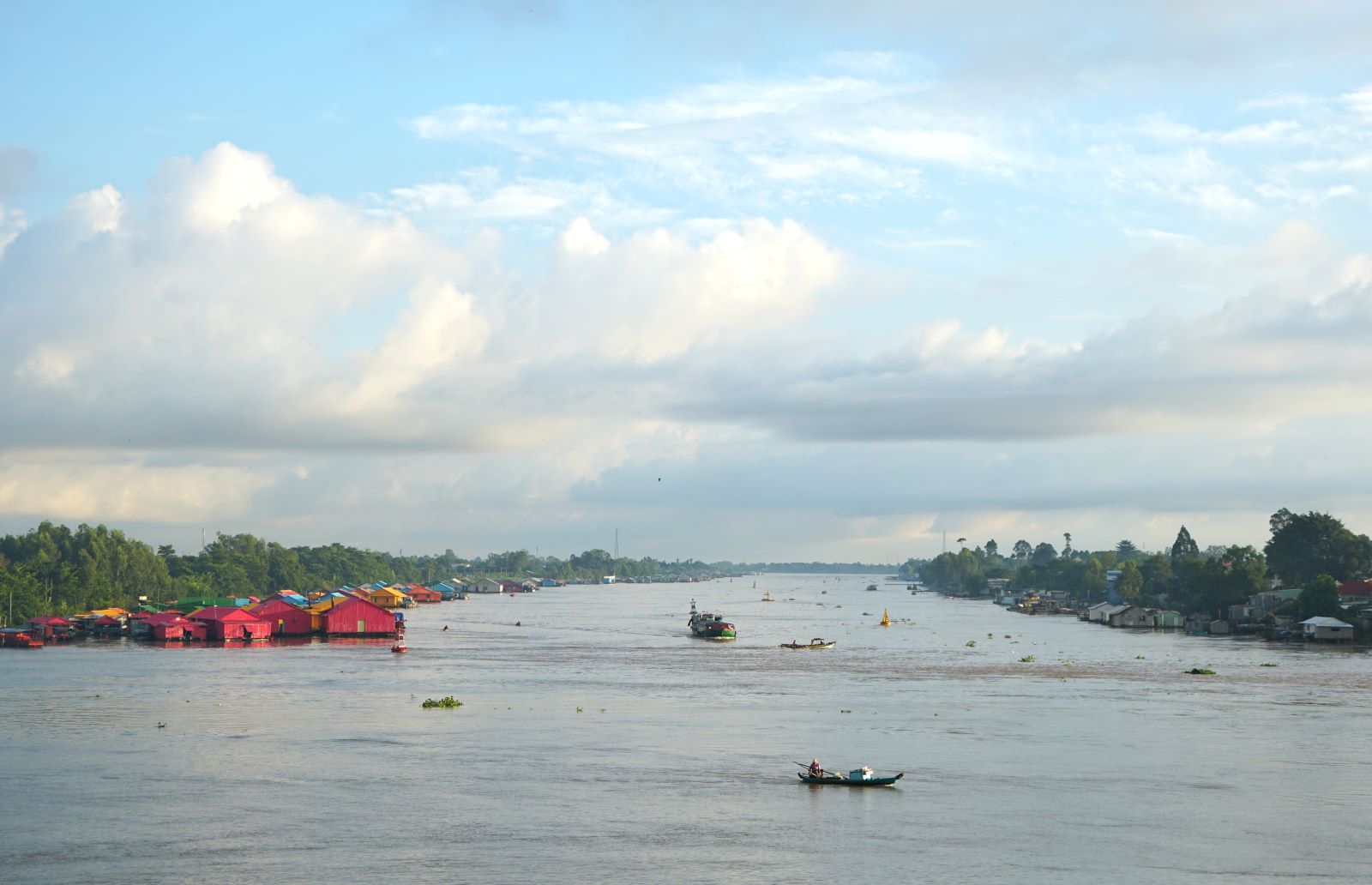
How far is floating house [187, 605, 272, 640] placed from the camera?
11638 cm

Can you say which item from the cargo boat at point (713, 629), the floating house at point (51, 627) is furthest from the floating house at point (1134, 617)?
the floating house at point (51, 627)

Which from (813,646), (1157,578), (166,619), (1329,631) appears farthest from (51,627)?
(1157,578)

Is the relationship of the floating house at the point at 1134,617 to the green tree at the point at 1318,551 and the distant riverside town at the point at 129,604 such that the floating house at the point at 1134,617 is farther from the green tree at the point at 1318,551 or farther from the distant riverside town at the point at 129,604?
the distant riverside town at the point at 129,604

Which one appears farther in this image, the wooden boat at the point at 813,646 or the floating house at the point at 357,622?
the floating house at the point at 357,622

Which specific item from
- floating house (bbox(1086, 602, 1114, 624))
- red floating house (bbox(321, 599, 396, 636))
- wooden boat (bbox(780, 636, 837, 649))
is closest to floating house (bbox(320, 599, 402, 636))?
red floating house (bbox(321, 599, 396, 636))

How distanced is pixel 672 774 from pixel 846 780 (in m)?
6.39

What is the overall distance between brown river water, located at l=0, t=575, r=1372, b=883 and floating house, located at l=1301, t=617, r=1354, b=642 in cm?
3220

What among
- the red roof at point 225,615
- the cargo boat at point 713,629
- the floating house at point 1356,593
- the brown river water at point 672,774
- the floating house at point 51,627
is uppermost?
the floating house at point 1356,593

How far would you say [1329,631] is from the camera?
395 feet

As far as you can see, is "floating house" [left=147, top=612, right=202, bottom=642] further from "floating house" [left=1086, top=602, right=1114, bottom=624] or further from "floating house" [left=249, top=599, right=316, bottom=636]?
"floating house" [left=1086, top=602, right=1114, bottom=624]

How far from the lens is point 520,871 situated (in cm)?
3388

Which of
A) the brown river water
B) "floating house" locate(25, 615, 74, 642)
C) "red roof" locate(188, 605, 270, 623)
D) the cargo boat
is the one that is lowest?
the brown river water

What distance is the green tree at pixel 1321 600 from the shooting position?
409ft

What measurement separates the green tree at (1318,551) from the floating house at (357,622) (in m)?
103
